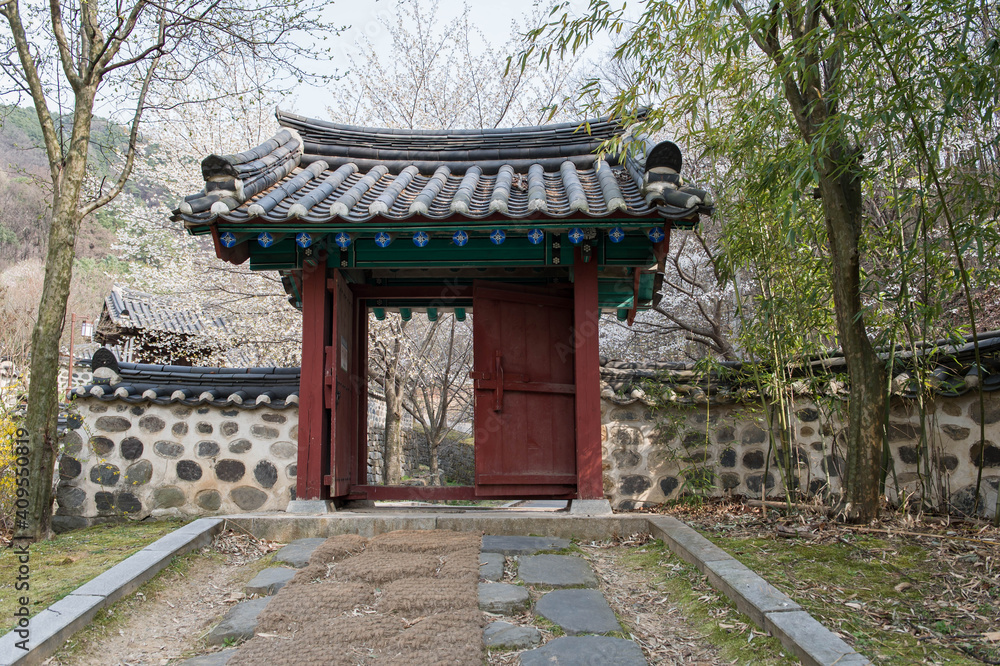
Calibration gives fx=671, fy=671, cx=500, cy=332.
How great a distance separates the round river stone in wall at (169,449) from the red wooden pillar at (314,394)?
1257 millimetres

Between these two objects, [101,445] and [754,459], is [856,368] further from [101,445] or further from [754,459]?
[101,445]

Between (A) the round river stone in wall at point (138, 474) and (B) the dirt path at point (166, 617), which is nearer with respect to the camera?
(B) the dirt path at point (166, 617)

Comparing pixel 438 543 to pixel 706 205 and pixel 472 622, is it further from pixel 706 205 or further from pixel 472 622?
pixel 706 205

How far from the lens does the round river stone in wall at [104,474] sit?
5.17 metres

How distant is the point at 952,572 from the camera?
112 inches

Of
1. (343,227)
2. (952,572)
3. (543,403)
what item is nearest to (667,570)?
(952,572)

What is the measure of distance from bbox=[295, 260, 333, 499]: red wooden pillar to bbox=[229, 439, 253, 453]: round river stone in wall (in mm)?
860

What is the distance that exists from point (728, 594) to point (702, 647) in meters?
0.40

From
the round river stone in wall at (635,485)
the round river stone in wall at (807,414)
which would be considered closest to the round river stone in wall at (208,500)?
the round river stone in wall at (635,485)

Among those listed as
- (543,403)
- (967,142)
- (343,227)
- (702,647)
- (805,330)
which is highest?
(967,142)

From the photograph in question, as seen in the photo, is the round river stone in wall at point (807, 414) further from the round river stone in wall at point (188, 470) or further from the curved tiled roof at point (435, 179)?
the round river stone in wall at point (188, 470)

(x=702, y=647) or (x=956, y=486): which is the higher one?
(x=956, y=486)

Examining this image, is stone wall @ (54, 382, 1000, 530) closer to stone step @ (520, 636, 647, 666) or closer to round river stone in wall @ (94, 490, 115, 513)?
round river stone in wall @ (94, 490, 115, 513)

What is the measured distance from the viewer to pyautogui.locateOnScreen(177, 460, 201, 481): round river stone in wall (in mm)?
5199
